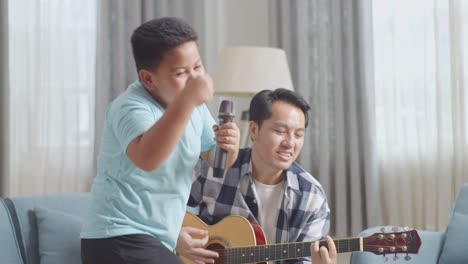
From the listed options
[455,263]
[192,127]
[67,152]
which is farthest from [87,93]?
[192,127]

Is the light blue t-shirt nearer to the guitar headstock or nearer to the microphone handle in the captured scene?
the microphone handle

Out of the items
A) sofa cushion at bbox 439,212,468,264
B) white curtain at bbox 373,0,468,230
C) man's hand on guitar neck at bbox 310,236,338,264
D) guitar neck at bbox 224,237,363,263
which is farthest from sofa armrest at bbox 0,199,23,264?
white curtain at bbox 373,0,468,230

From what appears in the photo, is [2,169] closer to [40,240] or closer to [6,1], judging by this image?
[6,1]

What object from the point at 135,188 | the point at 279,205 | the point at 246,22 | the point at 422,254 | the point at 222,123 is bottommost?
the point at 422,254

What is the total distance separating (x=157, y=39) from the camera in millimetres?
1404

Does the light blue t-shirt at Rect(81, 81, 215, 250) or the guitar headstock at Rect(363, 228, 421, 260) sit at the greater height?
the light blue t-shirt at Rect(81, 81, 215, 250)

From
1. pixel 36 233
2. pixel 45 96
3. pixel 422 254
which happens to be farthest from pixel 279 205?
pixel 45 96

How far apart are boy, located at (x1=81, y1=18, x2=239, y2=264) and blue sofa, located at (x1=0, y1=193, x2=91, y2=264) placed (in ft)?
3.16

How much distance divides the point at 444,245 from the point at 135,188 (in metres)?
1.75

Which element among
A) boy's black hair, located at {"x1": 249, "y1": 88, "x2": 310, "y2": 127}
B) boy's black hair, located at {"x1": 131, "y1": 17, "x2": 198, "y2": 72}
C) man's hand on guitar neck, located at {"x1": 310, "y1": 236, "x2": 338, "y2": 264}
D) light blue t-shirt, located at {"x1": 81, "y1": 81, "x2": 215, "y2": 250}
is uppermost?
boy's black hair, located at {"x1": 131, "y1": 17, "x2": 198, "y2": 72}

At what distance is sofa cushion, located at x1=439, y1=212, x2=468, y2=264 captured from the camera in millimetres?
2699

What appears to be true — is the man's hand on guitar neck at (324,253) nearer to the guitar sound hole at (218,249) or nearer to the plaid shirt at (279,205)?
the plaid shirt at (279,205)

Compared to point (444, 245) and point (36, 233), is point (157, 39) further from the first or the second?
point (444, 245)

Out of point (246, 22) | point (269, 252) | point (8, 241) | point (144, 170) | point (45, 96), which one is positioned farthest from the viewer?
point (246, 22)
